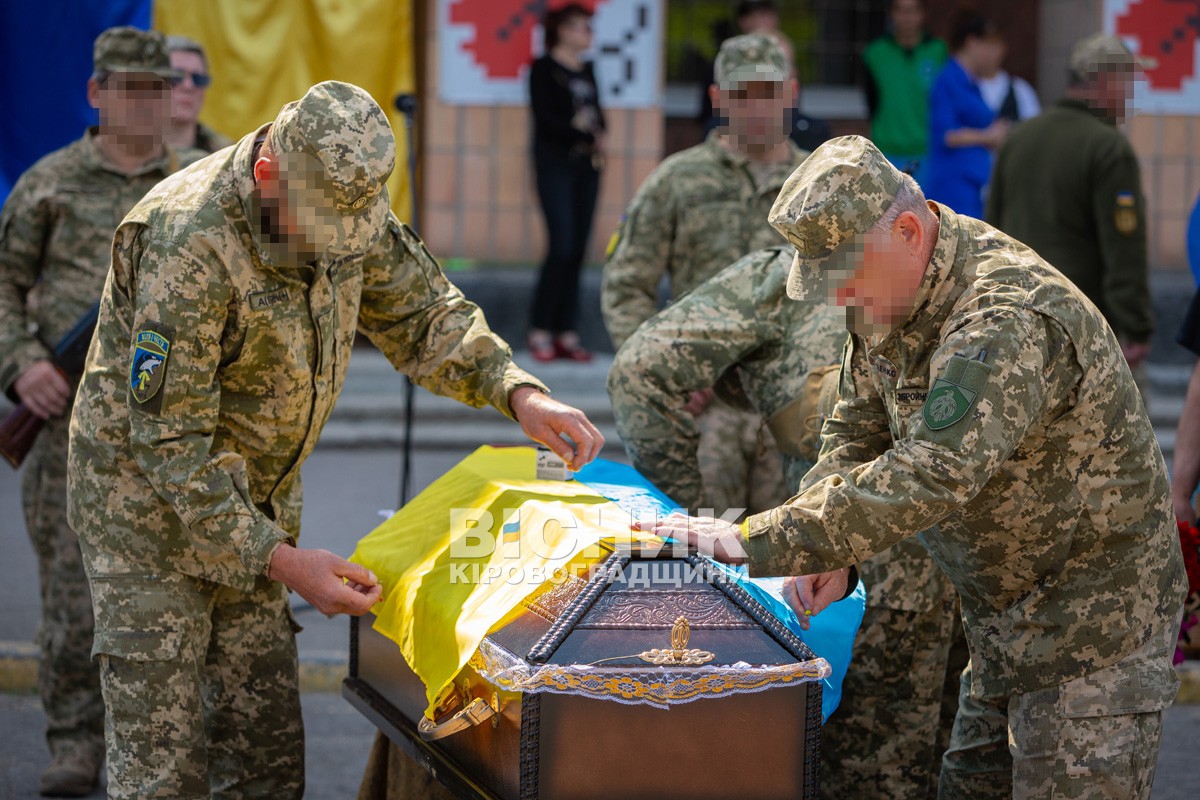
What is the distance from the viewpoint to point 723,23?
10555 mm

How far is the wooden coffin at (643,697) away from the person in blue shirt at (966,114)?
691cm

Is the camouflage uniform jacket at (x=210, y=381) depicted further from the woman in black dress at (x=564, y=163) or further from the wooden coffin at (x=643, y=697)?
the woman in black dress at (x=564, y=163)

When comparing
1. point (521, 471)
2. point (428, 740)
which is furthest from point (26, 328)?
point (428, 740)

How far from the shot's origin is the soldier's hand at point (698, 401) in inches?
175

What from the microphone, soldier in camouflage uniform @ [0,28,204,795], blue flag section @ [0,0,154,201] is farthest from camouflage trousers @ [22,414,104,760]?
blue flag section @ [0,0,154,201]

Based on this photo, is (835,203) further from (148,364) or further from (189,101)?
(189,101)

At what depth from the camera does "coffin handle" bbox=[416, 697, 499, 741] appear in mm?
2951

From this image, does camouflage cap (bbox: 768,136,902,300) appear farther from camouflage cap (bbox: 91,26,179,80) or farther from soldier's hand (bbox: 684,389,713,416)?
camouflage cap (bbox: 91,26,179,80)

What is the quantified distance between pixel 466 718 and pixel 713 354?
51.9 inches

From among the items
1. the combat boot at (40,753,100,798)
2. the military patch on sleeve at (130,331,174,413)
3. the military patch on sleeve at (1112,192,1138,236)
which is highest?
the military patch on sleeve at (1112,192,1138,236)

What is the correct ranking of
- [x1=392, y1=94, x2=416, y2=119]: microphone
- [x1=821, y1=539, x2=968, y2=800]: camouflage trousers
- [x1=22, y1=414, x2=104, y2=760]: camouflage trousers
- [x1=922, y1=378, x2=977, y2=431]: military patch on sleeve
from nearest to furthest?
1. [x1=922, y1=378, x2=977, y2=431]: military patch on sleeve
2. [x1=821, y1=539, x2=968, y2=800]: camouflage trousers
3. [x1=22, y1=414, x2=104, y2=760]: camouflage trousers
4. [x1=392, y1=94, x2=416, y2=119]: microphone

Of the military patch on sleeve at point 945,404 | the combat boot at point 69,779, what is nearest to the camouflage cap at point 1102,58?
the military patch on sleeve at point 945,404

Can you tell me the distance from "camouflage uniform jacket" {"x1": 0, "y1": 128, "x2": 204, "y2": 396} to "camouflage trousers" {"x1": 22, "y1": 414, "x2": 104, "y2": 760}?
0.26 meters

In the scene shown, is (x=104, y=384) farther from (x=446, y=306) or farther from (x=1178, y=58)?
(x=1178, y=58)
